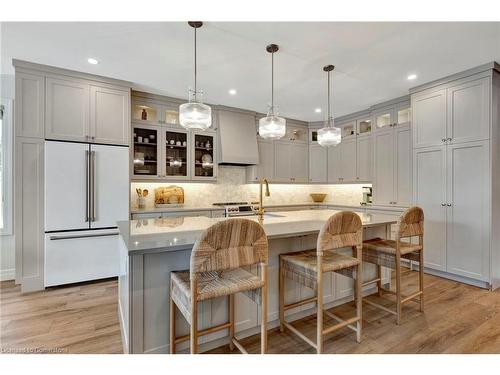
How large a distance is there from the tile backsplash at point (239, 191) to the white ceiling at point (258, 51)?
1695 millimetres

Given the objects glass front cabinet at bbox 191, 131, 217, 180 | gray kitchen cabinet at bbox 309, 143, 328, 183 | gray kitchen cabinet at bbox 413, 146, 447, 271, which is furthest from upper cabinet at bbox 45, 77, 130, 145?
gray kitchen cabinet at bbox 413, 146, 447, 271

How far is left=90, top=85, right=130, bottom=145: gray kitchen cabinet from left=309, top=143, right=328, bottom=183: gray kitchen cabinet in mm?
3831

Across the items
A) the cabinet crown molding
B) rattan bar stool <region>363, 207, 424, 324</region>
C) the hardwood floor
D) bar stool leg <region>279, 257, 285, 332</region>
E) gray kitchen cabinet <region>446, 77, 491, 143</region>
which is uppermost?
the cabinet crown molding

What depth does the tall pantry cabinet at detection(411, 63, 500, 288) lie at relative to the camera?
2973mm

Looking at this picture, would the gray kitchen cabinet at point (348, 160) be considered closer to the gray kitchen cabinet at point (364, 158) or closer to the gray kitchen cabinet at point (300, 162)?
the gray kitchen cabinet at point (364, 158)

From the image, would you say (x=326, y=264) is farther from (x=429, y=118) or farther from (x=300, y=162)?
(x=300, y=162)

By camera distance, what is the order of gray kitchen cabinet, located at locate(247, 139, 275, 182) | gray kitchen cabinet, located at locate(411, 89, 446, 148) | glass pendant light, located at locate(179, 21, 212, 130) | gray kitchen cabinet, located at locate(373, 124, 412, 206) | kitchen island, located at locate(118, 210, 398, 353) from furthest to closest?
gray kitchen cabinet, located at locate(247, 139, 275, 182)
gray kitchen cabinet, located at locate(373, 124, 412, 206)
gray kitchen cabinet, located at locate(411, 89, 446, 148)
glass pendant light, located at locate(179, 21, 212, 130)
kitchen island, located at locate(118, 210, 398, 353)

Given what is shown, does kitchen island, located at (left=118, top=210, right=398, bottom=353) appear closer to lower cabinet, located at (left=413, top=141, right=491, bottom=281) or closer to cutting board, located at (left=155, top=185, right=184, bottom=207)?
cutting board, located at (left=155, top=185, right=184, bottom=207)

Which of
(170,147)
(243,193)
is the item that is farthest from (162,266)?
(243,193)

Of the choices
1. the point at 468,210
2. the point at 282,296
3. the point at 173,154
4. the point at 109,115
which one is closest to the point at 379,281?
the point at 282,296

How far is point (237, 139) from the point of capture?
459cm

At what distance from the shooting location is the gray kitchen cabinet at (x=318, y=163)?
18.1 ft

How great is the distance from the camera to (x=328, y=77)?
3271 millimetres

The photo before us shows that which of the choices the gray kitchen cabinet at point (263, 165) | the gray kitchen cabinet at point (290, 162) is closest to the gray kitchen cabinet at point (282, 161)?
the gray kitchen cabinet at point (290, 162)
